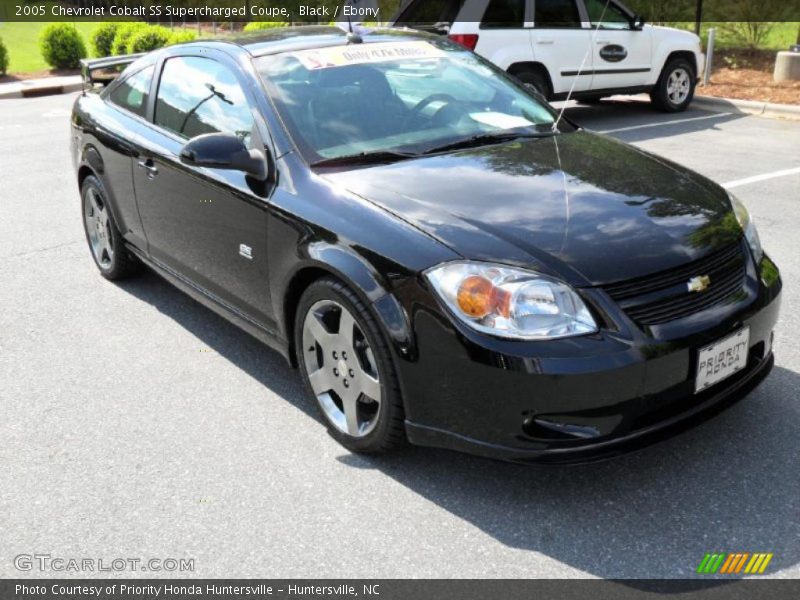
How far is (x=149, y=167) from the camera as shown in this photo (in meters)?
4.75

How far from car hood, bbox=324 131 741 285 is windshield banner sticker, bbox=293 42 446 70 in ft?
2.60

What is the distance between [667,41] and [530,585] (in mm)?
9986

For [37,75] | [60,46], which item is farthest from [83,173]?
[60,46]

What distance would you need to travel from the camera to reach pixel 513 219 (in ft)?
10.7

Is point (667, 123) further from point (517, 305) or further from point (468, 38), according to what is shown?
point (517, 305)

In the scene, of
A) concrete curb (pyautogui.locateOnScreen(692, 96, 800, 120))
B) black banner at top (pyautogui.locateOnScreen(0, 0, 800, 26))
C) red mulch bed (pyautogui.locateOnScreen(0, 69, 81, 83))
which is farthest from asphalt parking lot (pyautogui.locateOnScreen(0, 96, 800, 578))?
red mulch bed (pyautogui.locateOnScreen(0, 69, 81, 83))

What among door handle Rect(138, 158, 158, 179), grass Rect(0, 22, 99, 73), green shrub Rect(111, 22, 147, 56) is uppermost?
door handle Rect(138, 158, 158, 179)

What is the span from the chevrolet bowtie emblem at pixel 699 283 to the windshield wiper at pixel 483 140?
1.31 metres

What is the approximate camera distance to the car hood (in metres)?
3.08

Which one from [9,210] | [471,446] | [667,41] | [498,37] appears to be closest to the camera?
[471,446]

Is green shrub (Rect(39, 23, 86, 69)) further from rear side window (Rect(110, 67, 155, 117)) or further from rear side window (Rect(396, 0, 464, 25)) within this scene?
rear side window (Rect(110, 67, 155, 117))

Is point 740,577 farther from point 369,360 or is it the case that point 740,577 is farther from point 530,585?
point 369,360

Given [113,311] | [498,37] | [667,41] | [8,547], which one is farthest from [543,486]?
[667,41]

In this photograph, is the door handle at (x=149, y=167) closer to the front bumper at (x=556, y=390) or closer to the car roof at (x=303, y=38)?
the car roof at (x=303, y=38)
